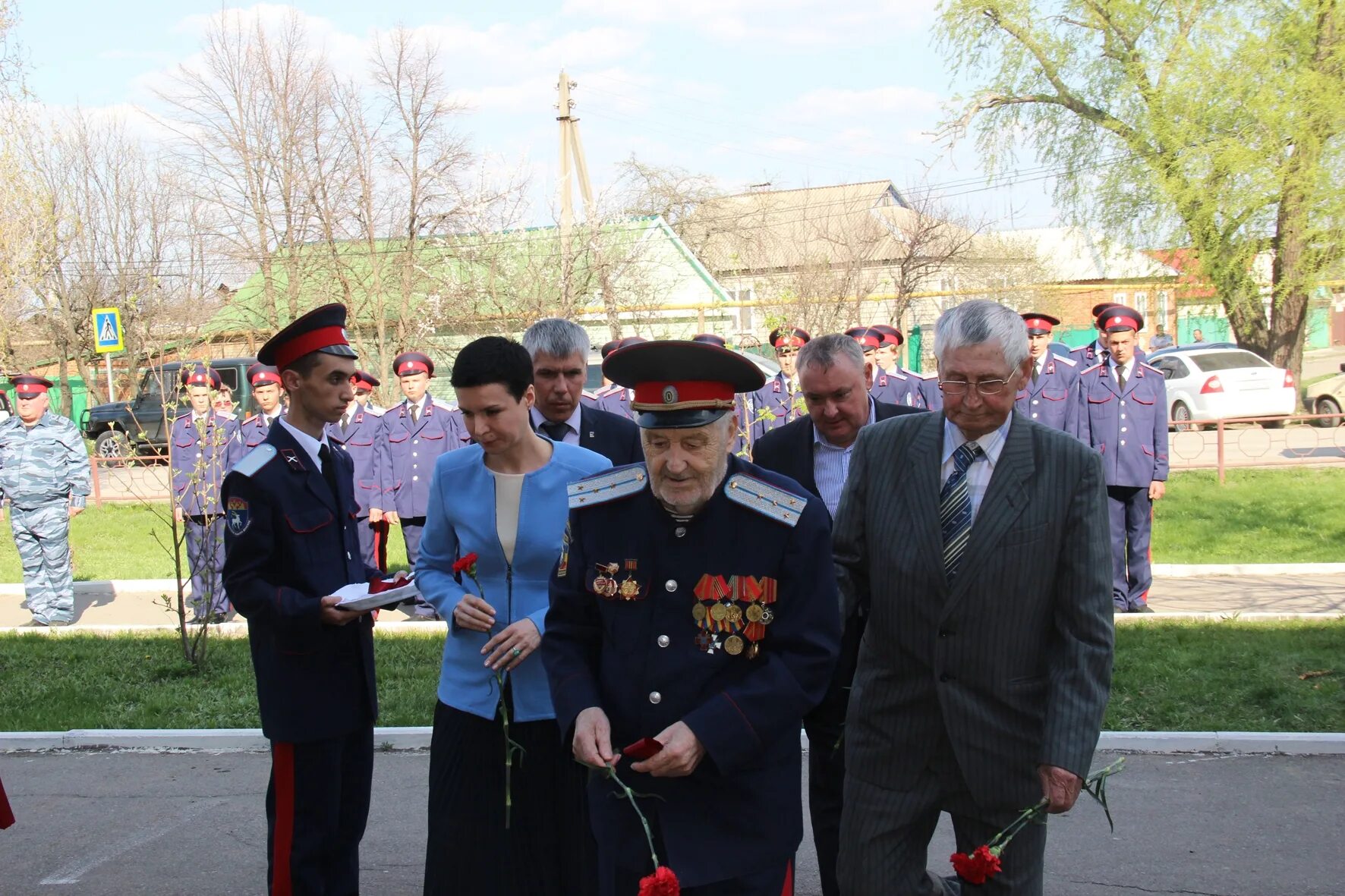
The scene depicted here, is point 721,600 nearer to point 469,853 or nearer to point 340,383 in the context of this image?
point 469,853

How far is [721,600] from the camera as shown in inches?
115

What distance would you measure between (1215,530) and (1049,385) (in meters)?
3.83

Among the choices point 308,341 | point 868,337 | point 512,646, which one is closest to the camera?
point 512,646

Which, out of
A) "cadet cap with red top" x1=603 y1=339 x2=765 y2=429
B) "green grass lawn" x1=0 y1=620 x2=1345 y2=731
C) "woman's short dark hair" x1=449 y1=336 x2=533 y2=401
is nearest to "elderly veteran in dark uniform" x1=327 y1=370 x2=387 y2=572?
"green grass lawn" x1=0 y1=620 x2=1345 y2=731

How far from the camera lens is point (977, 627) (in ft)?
10.6

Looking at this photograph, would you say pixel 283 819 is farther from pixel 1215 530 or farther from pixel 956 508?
pixel 1215 530

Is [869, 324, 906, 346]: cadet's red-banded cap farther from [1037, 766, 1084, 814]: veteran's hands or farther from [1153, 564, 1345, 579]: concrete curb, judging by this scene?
[1037, 766, 1084, 814]: veteran's hands

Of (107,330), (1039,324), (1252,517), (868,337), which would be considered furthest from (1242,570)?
(107,330)

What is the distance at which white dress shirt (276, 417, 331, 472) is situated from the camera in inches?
163

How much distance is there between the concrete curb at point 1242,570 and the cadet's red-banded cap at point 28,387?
1021cm

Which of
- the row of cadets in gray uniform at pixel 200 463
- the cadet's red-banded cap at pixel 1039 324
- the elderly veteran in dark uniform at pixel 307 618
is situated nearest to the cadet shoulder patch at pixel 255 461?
the elderly veteran in dark uniform at pixel 307 618

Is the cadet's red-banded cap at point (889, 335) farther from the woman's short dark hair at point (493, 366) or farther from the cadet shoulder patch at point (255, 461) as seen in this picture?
the cadet shoulder patch at point (255, 461)

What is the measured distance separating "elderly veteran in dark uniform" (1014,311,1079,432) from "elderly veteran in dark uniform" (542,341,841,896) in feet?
26.4

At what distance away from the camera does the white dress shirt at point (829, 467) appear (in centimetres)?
461
